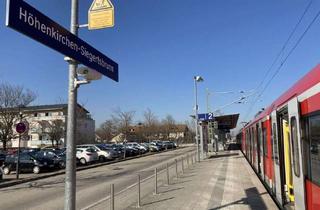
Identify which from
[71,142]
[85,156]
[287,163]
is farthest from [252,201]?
[85,156]

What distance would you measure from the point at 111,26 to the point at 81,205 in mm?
7778

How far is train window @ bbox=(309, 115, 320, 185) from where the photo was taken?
5.53 meters

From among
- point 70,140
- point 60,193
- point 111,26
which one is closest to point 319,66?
point 111,26

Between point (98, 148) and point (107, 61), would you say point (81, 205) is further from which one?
point (98, 148)

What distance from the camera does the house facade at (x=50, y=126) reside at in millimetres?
80750

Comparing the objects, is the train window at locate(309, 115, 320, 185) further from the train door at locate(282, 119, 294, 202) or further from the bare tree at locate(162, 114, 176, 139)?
the bare tree at locate(162, 114, 176, 139)

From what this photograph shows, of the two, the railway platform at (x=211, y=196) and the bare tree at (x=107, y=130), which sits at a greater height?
the bare tree at (x=107, y=130)

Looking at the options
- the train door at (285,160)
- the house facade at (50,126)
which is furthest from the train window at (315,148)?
the house facade at (50,126)

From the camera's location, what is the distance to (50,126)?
280 feet

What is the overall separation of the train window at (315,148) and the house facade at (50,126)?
202ft

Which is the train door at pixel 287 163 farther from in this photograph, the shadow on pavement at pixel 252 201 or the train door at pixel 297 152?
the train door at pixel 297 152

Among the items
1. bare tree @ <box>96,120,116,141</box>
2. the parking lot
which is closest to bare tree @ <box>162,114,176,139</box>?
bare tree @ <box>96,120,116,141</box>

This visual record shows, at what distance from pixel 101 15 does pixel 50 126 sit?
81974 mm

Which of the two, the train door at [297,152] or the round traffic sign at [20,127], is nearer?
the train door at [297,152]
